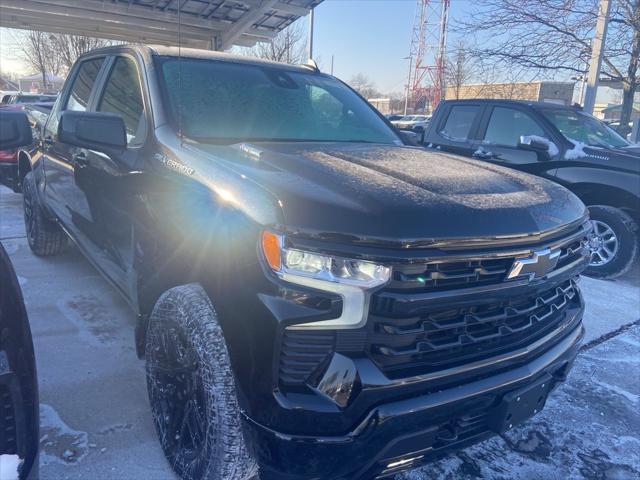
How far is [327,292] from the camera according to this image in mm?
1508

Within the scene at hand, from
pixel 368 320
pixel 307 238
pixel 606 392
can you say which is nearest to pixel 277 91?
pixel 307 238

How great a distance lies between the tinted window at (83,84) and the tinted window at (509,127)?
4.36 metres

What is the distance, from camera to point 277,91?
3.02 m

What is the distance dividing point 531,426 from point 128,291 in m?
2.26

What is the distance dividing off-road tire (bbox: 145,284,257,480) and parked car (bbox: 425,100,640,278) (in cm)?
423

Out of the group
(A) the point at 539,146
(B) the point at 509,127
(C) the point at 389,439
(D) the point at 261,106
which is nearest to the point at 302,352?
(C) the point at 389,439

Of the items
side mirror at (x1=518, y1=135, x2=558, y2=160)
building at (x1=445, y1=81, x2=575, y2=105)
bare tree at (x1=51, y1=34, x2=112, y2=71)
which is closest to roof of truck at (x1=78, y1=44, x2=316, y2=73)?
side mirror at (x1=518, y1=135, x2=558, y2=160)

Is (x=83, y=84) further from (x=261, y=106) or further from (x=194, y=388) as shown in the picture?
(x=194, y=388)

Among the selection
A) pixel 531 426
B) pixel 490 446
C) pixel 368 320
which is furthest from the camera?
pixel 531 426

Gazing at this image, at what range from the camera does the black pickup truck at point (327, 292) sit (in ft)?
4.97

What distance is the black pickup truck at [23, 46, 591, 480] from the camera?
1515 mm

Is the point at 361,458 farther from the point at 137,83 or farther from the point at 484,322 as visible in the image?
the point at 137,83

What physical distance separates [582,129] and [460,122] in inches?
54.7

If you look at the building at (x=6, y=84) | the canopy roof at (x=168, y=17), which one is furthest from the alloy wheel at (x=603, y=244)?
the building at (x=6, y=84)
